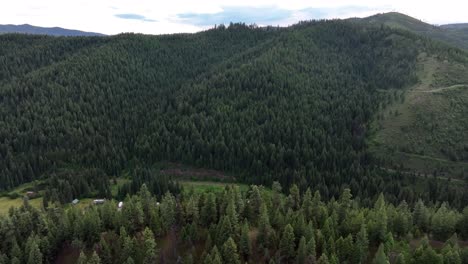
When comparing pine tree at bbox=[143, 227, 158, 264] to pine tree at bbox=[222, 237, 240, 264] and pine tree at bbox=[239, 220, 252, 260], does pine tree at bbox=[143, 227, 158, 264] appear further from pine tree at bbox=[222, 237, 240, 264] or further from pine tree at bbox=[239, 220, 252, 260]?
pine tree at bbox=[239, 220, 252, 260]

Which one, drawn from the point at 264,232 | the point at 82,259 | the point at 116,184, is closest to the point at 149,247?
the point at 82,259

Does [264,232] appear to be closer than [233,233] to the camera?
Yes

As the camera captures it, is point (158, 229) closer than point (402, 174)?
Yes

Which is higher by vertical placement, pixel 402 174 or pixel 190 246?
pixel 190 246

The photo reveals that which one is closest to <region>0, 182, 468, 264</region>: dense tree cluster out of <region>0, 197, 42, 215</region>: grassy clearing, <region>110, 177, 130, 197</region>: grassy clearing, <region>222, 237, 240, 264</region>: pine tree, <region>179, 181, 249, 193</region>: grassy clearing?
<region>222, 237, 240, 264</region>: pine tree

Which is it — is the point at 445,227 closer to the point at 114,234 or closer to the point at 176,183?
the point at 114,234

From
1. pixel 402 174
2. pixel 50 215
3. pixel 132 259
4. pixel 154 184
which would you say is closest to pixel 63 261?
pixel 50 215

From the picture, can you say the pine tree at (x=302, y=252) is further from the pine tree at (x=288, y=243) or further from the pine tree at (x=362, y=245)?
the pine tree at (x=362, y=245)

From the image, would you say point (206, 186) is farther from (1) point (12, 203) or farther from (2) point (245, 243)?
(2) point (245, 243)

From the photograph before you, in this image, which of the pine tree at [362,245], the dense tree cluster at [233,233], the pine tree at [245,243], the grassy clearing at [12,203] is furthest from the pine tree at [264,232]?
the grassy clearing at [12,203]

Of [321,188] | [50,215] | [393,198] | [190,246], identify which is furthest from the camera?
[321,188]
